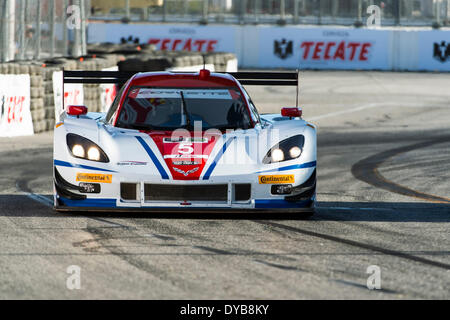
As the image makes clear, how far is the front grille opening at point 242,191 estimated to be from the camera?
7699 millimetres

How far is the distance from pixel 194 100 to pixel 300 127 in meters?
1.07

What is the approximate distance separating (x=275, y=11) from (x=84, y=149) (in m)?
33.2

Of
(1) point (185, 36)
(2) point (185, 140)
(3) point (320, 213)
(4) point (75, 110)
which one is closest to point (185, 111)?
(2) point (185, 140)

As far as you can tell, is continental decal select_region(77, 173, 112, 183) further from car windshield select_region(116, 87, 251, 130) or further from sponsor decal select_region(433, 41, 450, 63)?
sponsor decal select_region(433, 41, 450, 63)

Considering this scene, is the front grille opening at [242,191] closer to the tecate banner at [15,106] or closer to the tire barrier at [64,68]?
the tire barrier at [64,68]

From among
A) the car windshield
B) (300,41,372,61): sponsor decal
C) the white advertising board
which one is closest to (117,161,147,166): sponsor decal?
the car windshield

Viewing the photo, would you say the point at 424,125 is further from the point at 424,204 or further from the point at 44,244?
the point at 44,244

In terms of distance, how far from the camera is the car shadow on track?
8000mm

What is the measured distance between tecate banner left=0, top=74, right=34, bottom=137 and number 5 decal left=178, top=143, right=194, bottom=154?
8121mm

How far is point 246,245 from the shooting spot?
6.80 metres

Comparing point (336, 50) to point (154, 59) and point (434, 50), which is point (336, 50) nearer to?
point (434, 50)

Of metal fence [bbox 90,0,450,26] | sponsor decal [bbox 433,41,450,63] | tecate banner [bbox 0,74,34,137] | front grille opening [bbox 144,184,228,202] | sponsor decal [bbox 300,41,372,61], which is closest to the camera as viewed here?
front grille opening [bbox 144,184,228,202]

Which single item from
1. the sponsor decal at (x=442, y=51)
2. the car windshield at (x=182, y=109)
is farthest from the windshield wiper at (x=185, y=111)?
the sponsor decal at (x=442, y=51)
